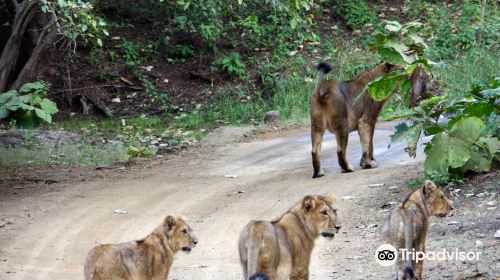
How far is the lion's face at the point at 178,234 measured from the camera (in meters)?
8.38

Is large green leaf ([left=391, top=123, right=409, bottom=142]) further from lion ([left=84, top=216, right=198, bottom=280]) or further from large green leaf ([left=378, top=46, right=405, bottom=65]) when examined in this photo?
lion ([left=84, top=216, right=198, bottom=280])

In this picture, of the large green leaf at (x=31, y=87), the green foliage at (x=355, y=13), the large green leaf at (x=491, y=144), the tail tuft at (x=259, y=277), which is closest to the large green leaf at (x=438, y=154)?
the large green leaf at (x=491, y=144)

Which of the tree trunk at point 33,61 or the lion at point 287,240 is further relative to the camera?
the tree trunk at point 33,61

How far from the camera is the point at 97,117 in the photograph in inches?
819

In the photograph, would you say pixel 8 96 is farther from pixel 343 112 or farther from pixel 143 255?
pixel 143 255

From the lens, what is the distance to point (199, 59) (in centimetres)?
2319

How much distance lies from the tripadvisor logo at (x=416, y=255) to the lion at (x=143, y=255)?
1.63m

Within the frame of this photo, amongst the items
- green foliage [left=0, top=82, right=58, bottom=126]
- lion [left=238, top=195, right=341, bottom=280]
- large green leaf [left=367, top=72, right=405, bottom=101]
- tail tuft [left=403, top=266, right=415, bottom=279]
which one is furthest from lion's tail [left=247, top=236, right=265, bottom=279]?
green foliage [left=0, top=82, right=58, bottom=126]

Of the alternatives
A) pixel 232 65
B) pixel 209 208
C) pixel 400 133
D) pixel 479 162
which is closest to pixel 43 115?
pixel 232 65

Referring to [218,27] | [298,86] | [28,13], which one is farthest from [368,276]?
[218,27]

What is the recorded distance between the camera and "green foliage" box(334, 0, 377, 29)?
24297mm

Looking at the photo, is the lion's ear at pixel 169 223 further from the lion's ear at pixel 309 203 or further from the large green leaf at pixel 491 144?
the large green leaf at pixel 491 144

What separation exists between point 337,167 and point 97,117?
7775mm

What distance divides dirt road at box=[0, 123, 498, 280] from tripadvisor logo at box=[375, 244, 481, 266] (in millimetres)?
380
